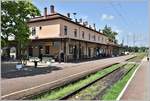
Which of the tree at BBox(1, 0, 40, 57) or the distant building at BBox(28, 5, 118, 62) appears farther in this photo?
the distant building at BBox(28, 5, 118, 62)

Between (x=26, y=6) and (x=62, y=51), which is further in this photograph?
(x=62, y=51)

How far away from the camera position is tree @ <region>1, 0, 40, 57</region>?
23.8 metres

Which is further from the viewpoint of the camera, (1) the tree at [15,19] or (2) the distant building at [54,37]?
(2) the distant building at [54,37]

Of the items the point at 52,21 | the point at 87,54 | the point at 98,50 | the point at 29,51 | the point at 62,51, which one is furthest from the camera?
the point at 98,50

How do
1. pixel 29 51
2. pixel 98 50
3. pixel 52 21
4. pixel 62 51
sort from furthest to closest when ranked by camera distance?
pixel 98 50 < pixel 29 51 < pixel 52 21 < pixel 62 51

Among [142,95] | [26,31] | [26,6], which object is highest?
[26,6]

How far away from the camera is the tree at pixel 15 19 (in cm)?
2377

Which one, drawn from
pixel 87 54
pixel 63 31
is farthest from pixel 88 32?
pixel 63 31

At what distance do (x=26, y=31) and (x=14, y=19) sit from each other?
1617 mm

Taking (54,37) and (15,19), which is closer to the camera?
(15,19)

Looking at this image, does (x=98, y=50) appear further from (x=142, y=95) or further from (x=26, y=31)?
(x=142, y=95)

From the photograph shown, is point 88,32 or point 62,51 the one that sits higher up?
point 88,32

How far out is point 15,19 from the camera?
24188 mm

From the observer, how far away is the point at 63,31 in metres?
42.1
